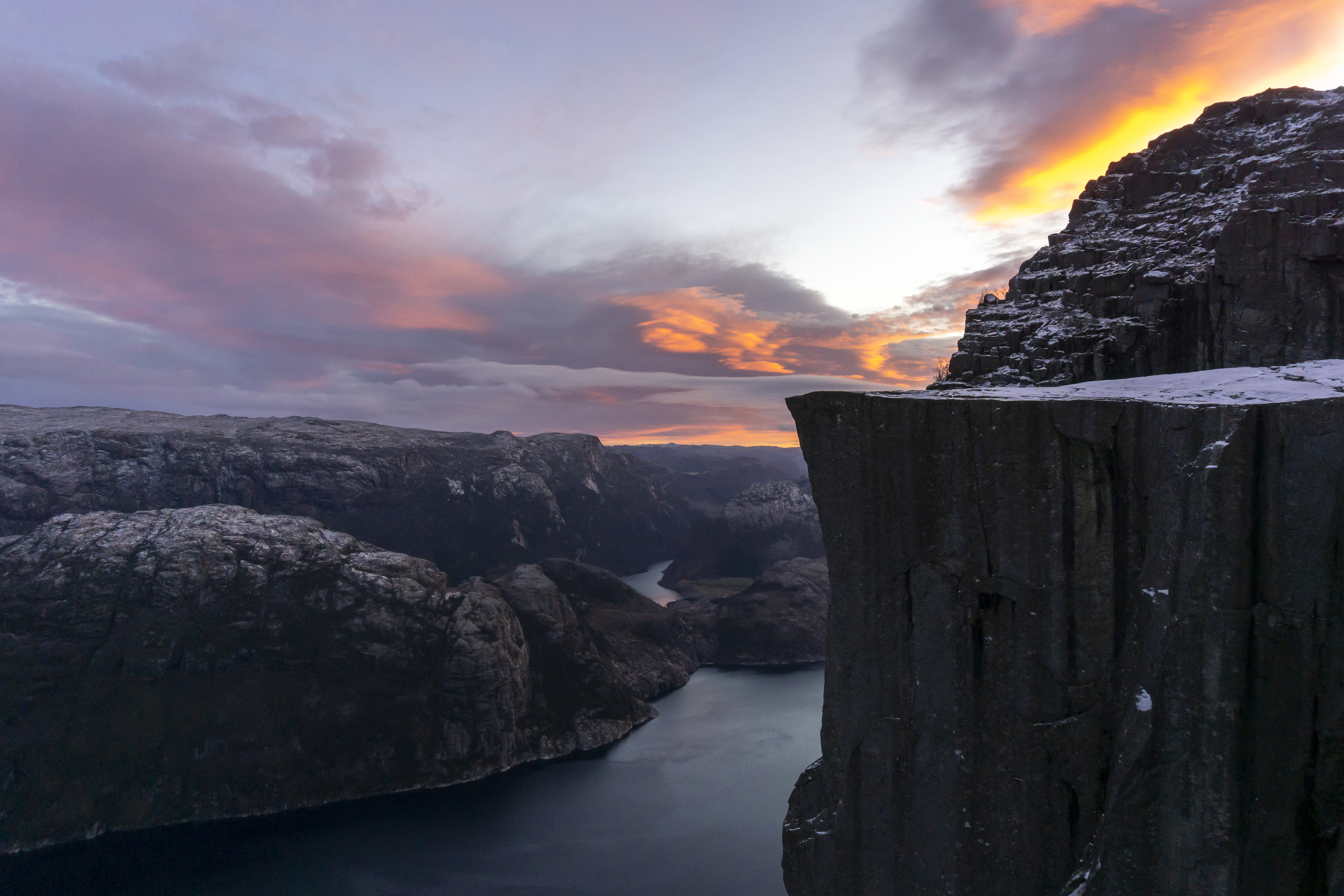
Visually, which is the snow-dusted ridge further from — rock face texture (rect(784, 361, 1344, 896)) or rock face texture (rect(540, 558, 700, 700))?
rock face texture (rect(540, 558, 700, 700))

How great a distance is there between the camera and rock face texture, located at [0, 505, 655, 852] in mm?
85562

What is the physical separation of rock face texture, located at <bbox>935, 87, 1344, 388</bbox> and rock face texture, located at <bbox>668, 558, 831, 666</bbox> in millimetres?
114506

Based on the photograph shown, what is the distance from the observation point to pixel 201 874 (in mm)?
70250

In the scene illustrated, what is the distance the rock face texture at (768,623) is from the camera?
147000 millimetres

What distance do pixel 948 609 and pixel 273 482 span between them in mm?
188529

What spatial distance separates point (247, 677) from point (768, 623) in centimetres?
9966

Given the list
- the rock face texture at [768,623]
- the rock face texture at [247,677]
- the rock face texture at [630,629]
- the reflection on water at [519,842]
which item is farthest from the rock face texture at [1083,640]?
the rock face texture at [768,623]

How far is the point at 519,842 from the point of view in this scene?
243ft

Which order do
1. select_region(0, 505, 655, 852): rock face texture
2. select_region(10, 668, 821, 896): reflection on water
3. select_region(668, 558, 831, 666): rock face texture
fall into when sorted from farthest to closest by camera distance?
select_region(668, 558, 831, 666): rock face texture → select_region(0, 505, 655, 852): rock face texture → select_region(10, 668, 821, 896): reflection on water

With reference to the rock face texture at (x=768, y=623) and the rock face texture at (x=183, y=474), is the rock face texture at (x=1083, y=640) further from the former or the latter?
the rock face texture at (x=183, y=474)

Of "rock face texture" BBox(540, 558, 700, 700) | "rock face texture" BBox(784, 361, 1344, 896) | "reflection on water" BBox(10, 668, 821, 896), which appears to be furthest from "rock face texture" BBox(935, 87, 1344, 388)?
"rock face texture" BBox(540, 558, 700, 700)

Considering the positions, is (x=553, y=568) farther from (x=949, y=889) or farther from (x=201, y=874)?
(x=949, y=889)

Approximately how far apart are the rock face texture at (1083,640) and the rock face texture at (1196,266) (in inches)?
467

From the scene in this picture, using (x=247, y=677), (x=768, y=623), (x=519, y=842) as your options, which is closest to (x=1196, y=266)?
(x=519, y=842)
